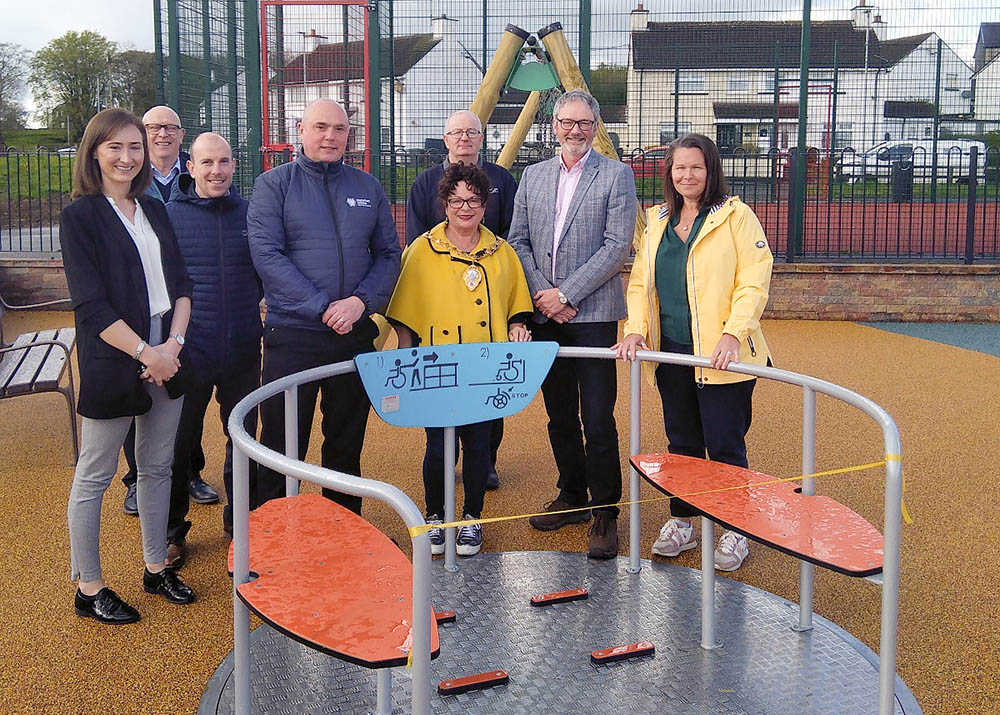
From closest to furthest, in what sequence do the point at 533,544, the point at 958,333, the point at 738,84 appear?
the point at 533,544, the point at 958,333, the point at 738,84

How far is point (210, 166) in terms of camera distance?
14.7ft

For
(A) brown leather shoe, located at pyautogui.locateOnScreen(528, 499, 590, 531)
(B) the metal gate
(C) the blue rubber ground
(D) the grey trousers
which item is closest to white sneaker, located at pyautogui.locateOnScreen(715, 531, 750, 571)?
(A) brown leather shoe, located at pyautogui.locateOnScreen(528, 499, 590, 531)

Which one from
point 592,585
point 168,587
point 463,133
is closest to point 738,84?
point 463,133

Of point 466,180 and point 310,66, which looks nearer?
point 466,180

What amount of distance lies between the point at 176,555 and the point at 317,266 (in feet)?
4.70

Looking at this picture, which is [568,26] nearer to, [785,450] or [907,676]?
[785,450]

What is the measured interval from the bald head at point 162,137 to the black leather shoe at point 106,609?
2278 mm

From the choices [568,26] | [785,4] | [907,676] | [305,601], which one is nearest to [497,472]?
[907,676]

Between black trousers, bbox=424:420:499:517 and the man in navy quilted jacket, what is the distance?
1.30 feet

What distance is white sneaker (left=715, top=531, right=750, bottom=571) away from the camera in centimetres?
445

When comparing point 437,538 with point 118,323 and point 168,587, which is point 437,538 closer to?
point 168,587

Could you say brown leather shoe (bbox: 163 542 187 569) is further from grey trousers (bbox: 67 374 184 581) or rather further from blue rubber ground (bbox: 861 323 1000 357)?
blue rubber ground (bbox: 861 323 1000 357)

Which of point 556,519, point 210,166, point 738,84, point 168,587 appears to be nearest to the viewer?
point 168,587

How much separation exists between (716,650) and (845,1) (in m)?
12.0
